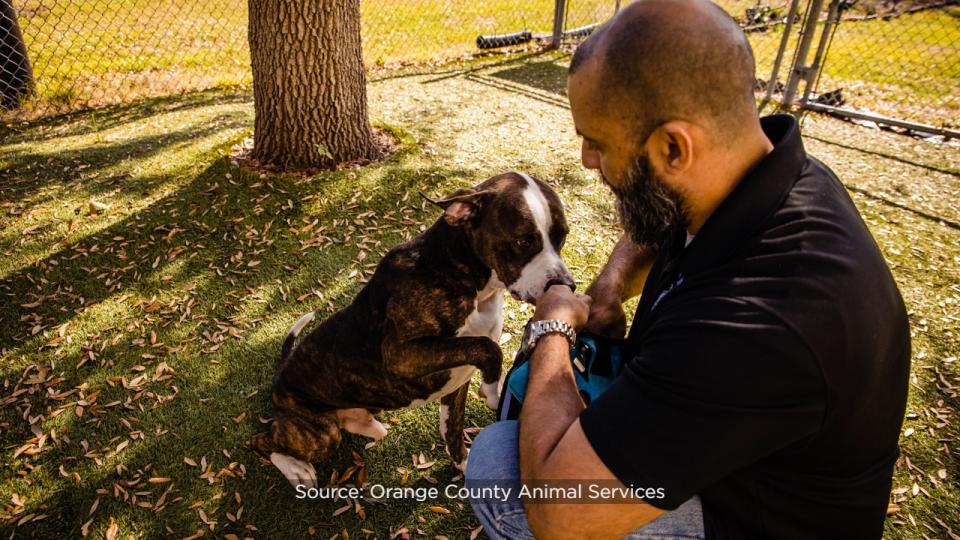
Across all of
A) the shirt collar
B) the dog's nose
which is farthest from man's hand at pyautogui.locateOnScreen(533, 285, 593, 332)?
the shirt collar

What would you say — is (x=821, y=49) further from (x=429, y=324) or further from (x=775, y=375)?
(x=775, y=375)

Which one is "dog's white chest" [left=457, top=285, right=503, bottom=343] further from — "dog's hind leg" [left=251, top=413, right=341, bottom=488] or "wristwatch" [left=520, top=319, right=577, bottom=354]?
"dog's hind leg" [left=251, top=413, right=341, bottom=488]

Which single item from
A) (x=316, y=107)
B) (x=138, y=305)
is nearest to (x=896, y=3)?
(x=316, y=107)

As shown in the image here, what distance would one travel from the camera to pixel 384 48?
1036cm

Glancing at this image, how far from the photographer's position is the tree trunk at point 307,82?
5113 mm

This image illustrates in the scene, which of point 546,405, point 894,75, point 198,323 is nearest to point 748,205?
point 546,405

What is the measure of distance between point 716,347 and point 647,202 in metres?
0.68

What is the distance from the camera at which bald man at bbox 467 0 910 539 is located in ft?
4.46

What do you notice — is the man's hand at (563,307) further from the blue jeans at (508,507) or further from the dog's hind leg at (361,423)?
the dog's hind leg at (361,423)

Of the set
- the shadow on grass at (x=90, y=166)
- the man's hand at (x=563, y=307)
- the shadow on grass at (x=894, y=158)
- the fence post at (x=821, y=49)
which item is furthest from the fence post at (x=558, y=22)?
the man's hand at (x=563, y=307)

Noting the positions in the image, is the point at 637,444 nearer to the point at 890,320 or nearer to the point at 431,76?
the point at 890,320

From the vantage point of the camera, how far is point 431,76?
929 cm

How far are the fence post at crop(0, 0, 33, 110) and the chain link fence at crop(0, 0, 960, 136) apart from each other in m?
0.01

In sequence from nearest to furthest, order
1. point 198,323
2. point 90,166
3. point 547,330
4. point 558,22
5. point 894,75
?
point 547,330 < point 198,323 < point 90,166 < point 894,75 < point 558,22
